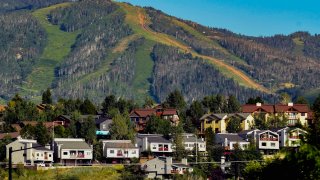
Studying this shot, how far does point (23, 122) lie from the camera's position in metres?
141

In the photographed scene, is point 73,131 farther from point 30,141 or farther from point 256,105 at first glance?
point 256,105

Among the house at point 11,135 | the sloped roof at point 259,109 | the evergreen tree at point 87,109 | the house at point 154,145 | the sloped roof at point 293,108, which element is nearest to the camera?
the house at point 11,135

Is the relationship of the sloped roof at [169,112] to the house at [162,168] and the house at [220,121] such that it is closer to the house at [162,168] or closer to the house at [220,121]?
the house at [220,121]

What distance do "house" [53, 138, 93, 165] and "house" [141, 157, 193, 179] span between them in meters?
12.0

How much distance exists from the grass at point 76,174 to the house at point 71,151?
9.30 meters

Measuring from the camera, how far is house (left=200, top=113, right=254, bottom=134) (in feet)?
493

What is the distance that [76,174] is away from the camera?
111438 mm

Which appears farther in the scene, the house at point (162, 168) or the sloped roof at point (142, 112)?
the sloped roof at point (142, 112)

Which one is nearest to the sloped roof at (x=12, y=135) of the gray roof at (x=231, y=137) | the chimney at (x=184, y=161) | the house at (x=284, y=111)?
the chimney at (x=184, y=161)

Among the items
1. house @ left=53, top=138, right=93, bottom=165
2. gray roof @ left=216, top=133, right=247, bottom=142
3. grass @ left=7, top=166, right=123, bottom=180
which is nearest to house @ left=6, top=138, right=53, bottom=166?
house @ left=53, top=138, right=93, bottom=165

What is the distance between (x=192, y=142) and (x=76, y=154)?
54.1 ft

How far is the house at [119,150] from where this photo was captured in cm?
12644

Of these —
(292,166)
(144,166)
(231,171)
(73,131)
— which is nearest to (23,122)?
(73,131)

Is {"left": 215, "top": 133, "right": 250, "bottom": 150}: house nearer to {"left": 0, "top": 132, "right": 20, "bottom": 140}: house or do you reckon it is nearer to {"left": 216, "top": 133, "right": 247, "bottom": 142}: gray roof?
{"left": 216, "top": 133, "right": 247, "bottom": 142}: gray roof
